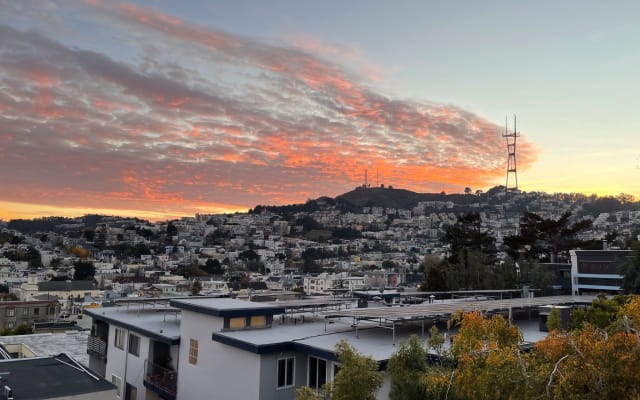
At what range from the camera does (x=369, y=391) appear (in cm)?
1022

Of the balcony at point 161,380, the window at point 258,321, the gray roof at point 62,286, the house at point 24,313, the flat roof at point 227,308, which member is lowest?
the house at point 24,313

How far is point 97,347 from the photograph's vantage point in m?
25.0

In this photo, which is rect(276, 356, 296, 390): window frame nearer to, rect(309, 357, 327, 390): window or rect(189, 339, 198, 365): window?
rect(309, 357, 327, 390): window

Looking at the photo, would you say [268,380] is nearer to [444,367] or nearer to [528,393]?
[444,367]

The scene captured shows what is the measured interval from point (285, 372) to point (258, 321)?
2.90 m

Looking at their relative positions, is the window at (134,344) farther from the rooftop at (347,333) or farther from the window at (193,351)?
the rooftop at (347,333)

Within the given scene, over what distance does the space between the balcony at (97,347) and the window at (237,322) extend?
33.6ft

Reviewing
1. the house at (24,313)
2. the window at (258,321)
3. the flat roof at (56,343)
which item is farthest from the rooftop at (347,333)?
the house at (24,313)

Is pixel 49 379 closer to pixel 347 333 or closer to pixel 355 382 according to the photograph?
pixel 347 333

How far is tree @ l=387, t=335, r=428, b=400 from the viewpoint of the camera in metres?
10.6

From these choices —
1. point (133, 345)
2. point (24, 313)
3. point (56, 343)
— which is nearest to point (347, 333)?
point (133, 345)

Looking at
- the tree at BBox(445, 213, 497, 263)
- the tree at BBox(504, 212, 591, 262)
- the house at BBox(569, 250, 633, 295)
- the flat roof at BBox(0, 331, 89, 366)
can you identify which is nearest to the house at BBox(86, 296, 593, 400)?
the flat roof at BBox(0, 331, 89, 366)

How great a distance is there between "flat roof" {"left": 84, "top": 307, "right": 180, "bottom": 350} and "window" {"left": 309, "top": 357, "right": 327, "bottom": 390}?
19.9ft

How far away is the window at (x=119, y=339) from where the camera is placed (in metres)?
23.1
